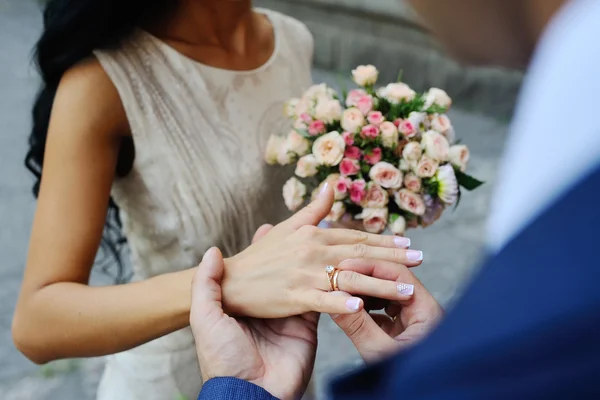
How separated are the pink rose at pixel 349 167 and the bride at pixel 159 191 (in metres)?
0.11

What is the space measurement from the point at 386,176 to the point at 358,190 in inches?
2.4

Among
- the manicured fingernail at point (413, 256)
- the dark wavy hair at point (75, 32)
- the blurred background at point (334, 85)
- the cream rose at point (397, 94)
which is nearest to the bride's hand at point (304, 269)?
the manicured fingernail at point (413, 256)

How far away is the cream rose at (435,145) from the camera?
1095 mm

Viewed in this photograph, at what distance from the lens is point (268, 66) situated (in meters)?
1.36

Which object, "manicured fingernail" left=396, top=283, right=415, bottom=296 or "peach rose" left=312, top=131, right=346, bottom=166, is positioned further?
"peach rose" left=312, top=131, right=346, bottom=166

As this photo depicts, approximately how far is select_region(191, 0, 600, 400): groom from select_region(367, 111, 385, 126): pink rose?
711 millimetres

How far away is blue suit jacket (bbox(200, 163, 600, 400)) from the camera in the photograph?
10.2 inches

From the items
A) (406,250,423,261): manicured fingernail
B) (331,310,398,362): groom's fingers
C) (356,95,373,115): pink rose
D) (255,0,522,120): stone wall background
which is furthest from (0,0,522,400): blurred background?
(331,310,398,362): groom's fingers

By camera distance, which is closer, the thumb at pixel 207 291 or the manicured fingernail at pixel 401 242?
the thumb at pixel 207 291

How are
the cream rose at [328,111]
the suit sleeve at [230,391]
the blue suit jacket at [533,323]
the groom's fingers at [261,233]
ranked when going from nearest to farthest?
the blue suit jacket at [533,323], the suit sleeve at [230,391], the groom's fingers at [261,233], the cream rose at [328,111]

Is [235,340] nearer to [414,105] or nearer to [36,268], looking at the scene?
[36,268]

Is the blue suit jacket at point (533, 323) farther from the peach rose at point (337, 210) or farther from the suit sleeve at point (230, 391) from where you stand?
the peach rose at point (337, 210)

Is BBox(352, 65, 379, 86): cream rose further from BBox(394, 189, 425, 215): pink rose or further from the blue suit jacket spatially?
the blue suit jacket

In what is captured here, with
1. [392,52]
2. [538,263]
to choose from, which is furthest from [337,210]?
[392,52]
